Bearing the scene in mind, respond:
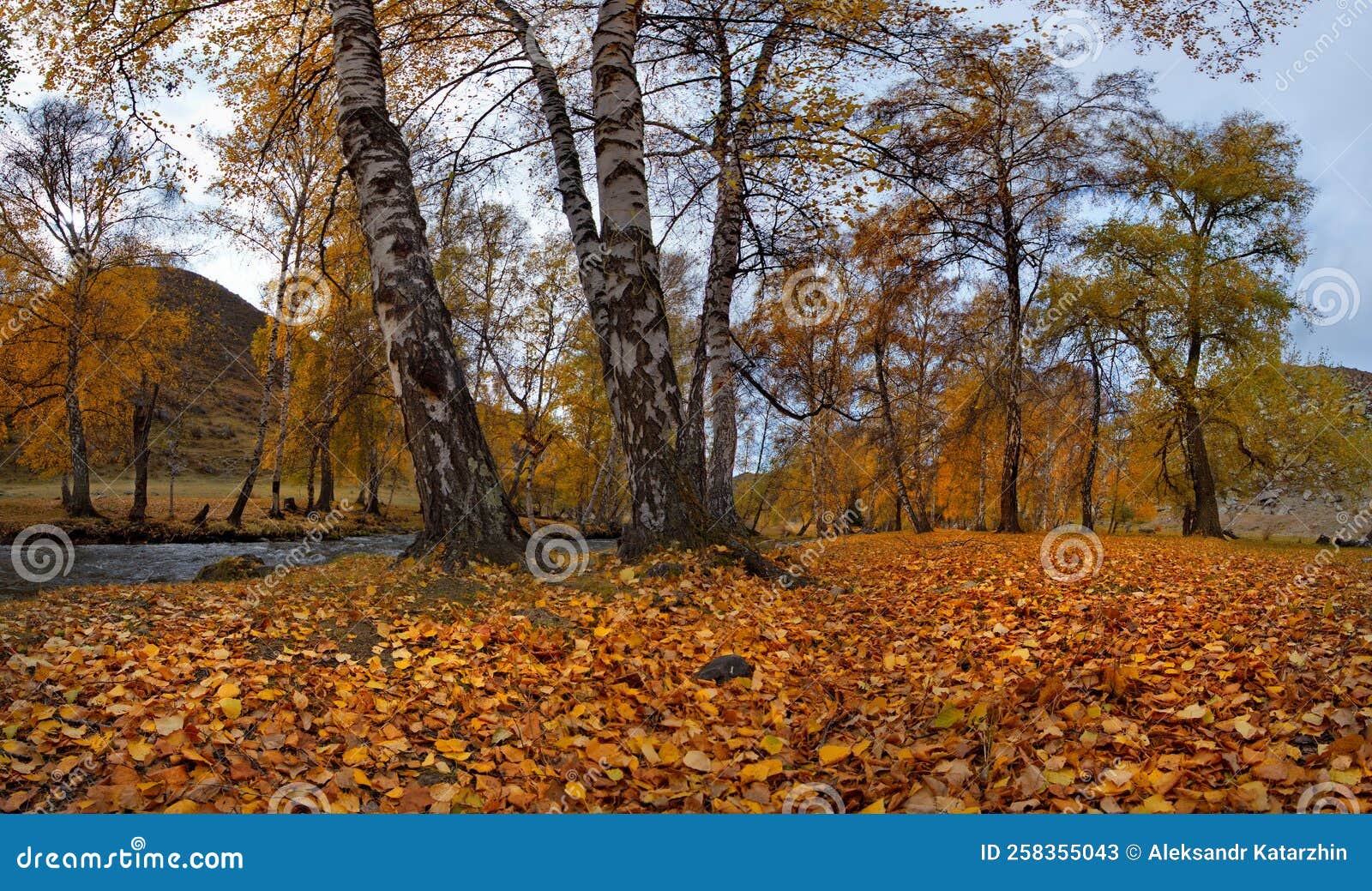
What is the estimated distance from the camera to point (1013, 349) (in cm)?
1703

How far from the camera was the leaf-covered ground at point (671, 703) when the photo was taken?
2.50 metres

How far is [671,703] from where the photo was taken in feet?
11.1

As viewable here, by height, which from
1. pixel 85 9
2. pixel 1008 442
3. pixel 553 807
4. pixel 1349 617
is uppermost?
pixel 85 9

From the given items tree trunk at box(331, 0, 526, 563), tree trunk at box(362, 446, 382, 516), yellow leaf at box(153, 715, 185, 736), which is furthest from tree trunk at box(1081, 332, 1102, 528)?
tree trunk at box(362, 446, 382, 516)

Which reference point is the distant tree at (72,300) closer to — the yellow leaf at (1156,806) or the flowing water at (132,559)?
the flowing water at (132,559)

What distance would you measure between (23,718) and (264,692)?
0.87 meters

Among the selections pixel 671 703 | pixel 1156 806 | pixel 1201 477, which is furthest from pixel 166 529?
pixel 1201 477

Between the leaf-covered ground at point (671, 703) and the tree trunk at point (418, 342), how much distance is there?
111cm

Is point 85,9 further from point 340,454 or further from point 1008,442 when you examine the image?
point 340,454

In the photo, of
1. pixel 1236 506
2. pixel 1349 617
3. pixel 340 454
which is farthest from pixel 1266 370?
pixel 340 454

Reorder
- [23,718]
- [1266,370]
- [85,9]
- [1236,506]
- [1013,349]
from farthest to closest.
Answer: [1236,506] < [1266,370] < [1013,349] < [85,9] < [23,718]

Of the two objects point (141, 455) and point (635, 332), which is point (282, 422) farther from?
point (635, 332)

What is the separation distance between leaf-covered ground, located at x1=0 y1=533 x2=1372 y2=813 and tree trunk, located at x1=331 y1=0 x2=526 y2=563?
1.11 m

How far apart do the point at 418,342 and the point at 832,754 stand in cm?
514
